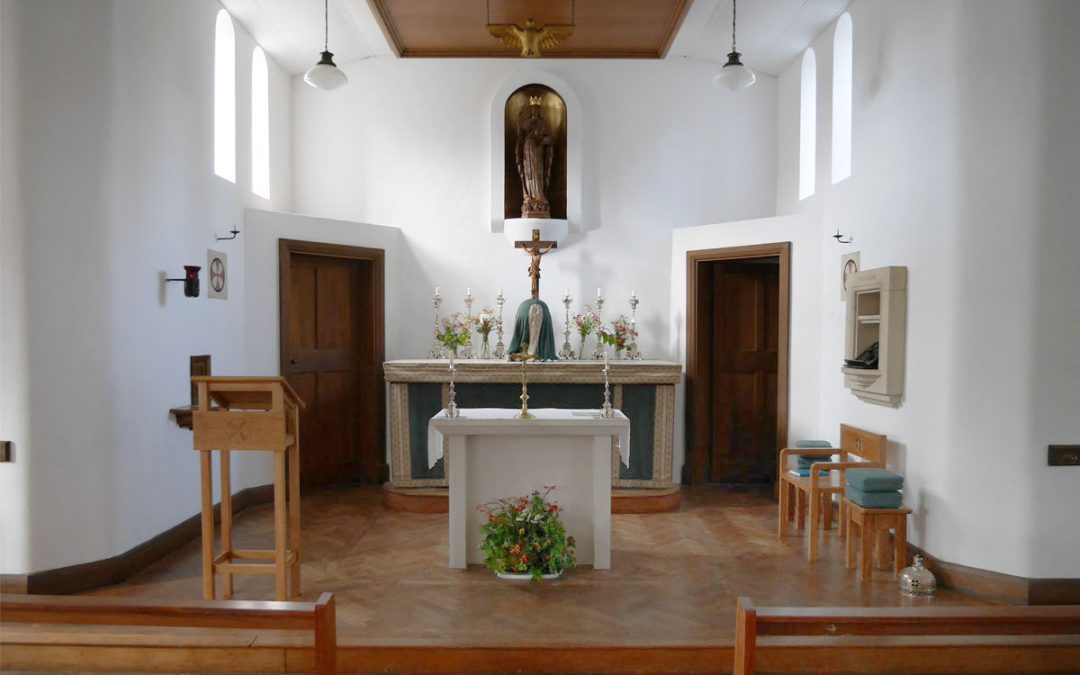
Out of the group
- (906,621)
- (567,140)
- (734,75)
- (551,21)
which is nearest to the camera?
(906,621)

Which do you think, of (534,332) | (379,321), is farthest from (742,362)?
(379,321)

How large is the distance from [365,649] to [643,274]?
17.3ft

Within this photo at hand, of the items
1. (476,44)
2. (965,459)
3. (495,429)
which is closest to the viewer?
(965,459)

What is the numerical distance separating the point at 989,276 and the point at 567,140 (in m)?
4.58

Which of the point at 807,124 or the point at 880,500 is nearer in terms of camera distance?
the point at 880,500

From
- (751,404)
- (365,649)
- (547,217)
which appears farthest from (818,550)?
(547,217)

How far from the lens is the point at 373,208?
7.88m

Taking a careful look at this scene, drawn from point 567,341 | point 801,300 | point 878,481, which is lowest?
point 878,481

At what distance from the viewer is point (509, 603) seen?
428cm

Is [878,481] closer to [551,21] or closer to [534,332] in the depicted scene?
[534,332]

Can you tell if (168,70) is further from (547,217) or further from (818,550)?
(818,550)

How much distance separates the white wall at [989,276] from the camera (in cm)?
419

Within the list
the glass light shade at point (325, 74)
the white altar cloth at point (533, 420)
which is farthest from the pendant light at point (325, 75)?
the white altar cloth at point (533, 420)

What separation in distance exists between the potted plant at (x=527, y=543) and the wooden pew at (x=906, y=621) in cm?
220
